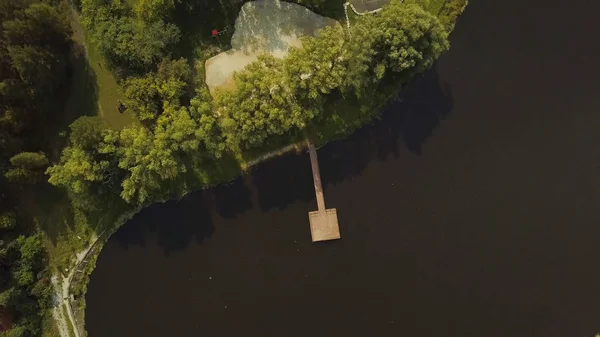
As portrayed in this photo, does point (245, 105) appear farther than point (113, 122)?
No

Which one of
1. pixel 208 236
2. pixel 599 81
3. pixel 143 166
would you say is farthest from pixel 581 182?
pixel 143 166

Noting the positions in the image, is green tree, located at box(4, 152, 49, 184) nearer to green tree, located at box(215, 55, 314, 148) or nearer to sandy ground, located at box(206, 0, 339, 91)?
sandy ground, located at box(206, 0, 339, 91)

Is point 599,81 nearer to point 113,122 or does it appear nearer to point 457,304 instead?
point 457,304

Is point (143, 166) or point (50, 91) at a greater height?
point (50, 91)

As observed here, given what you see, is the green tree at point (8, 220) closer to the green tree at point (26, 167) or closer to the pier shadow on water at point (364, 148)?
the green tree at point (26, 167)

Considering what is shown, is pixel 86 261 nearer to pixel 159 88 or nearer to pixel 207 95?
pixel 159 88

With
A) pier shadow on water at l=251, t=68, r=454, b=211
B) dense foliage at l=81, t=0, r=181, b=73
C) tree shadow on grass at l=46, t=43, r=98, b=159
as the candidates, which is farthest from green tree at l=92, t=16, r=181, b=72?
pier shadow on water at l=251, t=68, r=454, b=211
